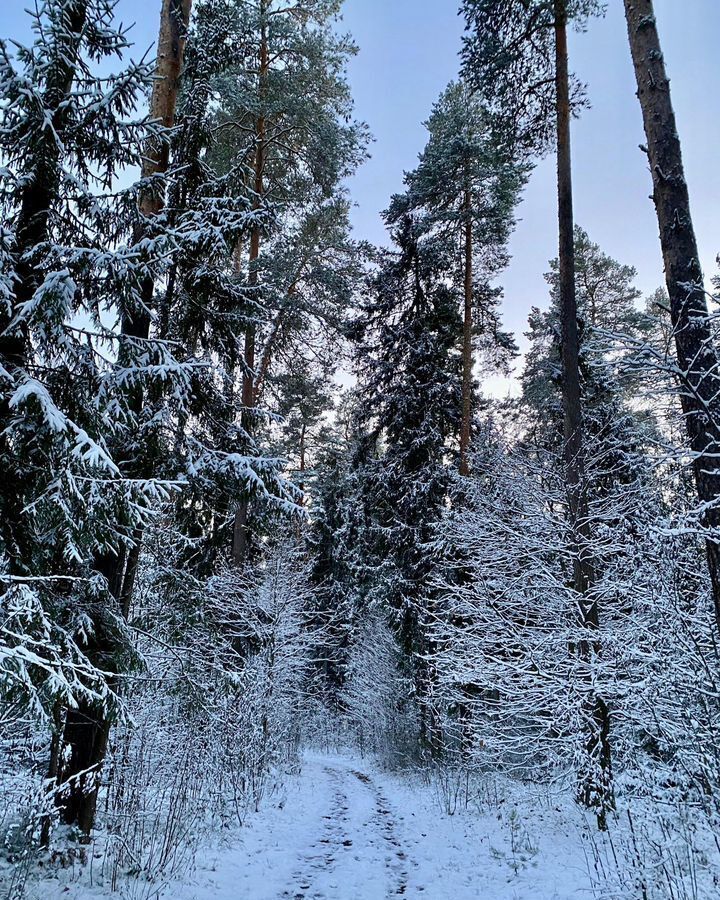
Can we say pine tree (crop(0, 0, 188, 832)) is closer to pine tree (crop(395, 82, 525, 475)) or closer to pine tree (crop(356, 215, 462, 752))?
pine tree (crop(356, 215, 462, 752))

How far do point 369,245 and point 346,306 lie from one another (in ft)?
13.9

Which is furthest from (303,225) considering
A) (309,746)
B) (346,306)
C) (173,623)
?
(309,746)

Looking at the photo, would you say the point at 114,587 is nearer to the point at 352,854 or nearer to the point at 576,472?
the point at 352,854

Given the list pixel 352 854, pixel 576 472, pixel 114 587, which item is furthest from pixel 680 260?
pixel 352 854

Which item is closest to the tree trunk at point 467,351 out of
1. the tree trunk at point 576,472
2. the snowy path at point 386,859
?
the tree trunk at point 576,472

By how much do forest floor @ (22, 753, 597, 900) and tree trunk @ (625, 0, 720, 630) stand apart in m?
3.75

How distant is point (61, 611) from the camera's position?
471 centimetres

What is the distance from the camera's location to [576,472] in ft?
26.5

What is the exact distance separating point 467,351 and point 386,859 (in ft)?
36.8

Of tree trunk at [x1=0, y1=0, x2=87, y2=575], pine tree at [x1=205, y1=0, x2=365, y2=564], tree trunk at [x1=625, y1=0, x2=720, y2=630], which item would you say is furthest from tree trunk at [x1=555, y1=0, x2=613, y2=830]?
tree trunk at [x1=0, y1=0, x2=87, y2=575]

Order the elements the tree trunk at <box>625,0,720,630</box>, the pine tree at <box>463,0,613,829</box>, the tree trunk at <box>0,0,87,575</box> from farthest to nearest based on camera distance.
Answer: the pine tree at <box>463,0,613,829</box>, the tree trunk at <box>625,0,720,630</box>, the tree trunk at <box>0,0,87,575</box>

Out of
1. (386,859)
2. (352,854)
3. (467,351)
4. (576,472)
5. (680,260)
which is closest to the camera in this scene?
(680,260)

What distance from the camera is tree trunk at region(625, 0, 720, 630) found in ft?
13.8

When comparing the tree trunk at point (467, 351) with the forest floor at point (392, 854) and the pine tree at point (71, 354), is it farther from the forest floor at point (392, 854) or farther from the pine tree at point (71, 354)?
the pine tree at point (71, 354)
